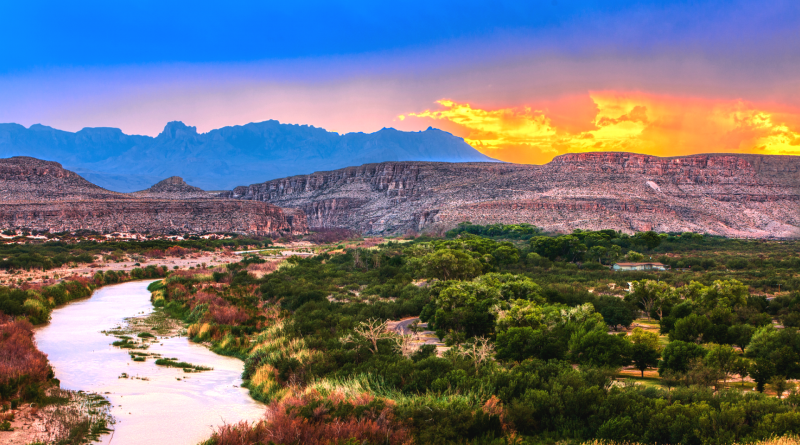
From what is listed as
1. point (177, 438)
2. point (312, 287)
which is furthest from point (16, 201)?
point (177, 438)

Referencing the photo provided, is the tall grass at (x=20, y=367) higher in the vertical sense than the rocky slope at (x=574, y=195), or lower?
lower

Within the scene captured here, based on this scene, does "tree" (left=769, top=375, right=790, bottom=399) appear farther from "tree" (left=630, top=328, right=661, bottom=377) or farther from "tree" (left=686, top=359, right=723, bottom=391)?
"tree" (left=630, top=328, right=661, bottom=377)

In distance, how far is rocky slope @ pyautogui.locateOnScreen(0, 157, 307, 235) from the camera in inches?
3312

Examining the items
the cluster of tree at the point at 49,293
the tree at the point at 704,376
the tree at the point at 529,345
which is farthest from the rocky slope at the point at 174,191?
the tree at the point at 704,376

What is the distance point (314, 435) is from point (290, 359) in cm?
769

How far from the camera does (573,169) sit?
12925 centimetres

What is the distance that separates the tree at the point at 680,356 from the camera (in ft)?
54.5

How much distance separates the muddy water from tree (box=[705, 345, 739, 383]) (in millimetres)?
13330

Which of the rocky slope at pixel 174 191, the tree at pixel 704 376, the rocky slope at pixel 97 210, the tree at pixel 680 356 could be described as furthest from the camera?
the rocky slope at pixel 174 191

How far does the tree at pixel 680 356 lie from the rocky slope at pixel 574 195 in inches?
3054

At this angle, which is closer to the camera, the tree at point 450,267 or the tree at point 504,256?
the tree at point 450,267

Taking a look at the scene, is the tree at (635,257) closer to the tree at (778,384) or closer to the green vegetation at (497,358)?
the green vegetation at (497,358)

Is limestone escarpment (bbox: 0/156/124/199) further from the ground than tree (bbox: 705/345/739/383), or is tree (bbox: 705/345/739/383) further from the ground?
limestone escarpment (bbox: 0/156/124/199)

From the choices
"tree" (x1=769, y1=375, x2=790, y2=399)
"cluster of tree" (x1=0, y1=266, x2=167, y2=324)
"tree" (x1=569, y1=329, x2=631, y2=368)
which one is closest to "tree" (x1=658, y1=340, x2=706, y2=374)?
"tree" (x1=569, y1=329, x2=631, y2=368)
